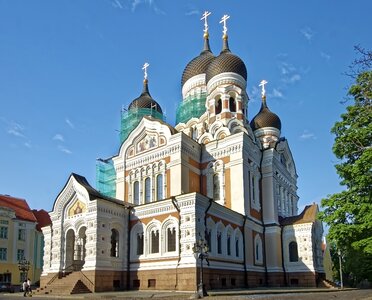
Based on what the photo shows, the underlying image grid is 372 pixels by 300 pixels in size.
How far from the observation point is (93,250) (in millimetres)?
24406

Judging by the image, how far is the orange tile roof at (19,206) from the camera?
44.2m

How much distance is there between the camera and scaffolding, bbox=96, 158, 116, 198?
127 ft

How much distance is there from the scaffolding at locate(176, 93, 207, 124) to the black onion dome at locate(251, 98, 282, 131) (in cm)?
593

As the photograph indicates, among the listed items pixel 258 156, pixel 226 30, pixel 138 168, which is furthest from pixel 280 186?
pixel 226 30

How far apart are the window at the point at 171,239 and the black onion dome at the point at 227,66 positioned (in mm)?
16603

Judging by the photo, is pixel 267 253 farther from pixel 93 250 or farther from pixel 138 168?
pixel 93 250

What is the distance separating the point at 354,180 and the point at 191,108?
24.3 metres

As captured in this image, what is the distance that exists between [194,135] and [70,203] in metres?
14.8

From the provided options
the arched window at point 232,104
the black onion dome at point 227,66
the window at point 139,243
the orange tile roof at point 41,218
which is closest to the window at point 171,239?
the window at point 139,243

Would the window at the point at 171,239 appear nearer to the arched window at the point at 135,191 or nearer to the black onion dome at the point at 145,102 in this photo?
the arched window at the point at 135,191

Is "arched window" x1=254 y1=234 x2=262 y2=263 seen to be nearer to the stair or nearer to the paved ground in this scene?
the paved ground

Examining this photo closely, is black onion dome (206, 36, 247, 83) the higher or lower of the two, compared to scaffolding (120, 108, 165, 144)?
higher

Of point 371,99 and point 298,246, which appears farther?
point 298,246

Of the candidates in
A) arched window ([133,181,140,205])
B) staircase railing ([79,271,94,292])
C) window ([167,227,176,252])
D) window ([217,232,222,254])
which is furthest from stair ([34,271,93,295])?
arched window ([133,181,140,205])
